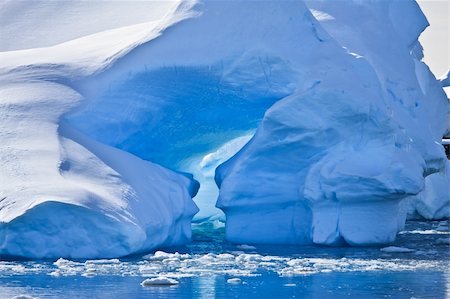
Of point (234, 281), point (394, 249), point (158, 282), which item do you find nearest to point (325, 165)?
point (394, 249)

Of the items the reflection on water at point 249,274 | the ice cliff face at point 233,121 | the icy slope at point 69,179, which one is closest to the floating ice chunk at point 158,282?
the reflection on water at point 249,274

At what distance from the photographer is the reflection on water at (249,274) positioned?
11.7 m

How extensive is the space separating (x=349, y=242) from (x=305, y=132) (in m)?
1.53

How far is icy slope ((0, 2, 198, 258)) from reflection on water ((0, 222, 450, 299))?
1.00ft

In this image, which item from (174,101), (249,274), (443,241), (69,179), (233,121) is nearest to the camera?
(249,274)

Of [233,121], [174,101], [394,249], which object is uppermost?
[174,101]

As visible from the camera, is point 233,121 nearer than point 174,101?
No

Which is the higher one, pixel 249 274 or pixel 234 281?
pixel 234 281

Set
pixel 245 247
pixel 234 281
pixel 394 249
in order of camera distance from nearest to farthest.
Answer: pixel 234 281, pixel 394 249, pixel 245 247

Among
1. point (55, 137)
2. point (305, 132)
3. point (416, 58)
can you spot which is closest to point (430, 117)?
point (416, 58)

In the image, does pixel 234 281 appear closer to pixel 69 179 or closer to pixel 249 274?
pixel 249 274

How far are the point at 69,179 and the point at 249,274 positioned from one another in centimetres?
253

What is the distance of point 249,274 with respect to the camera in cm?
1310

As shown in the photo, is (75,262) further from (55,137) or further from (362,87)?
(362,87)
